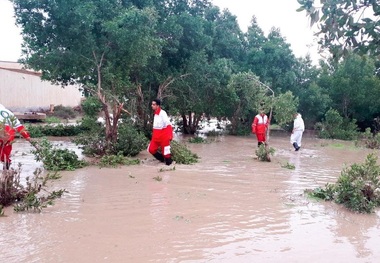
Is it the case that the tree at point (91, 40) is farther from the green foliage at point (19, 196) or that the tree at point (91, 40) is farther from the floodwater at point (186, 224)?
the green foliage at point (19, 196)

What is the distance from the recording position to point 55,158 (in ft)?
28.5

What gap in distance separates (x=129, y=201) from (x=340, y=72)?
65.0 ft

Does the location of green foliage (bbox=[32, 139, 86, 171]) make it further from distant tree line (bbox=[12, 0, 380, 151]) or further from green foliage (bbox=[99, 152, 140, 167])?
distant tree line (bbox=[12, 0, 380, 151])

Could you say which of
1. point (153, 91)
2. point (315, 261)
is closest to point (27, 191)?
point (315, 261)

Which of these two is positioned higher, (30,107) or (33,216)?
(30,107)

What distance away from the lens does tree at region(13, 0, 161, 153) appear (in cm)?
964

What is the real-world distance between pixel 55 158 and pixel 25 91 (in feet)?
69.1

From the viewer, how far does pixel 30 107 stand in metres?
28.3

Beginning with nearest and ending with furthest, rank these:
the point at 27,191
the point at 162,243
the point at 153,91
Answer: the point at 162,243
the point at 27,191
the point at 153,91

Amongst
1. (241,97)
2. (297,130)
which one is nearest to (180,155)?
(297,130)

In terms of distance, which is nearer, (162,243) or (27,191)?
(162,243)

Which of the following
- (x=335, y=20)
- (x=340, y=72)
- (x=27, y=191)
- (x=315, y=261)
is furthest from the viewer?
(x=340, y=72)

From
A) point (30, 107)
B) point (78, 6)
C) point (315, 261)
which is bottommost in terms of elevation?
point (315, 261)

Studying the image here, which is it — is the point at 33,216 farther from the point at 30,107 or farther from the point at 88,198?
the point at 30,107
